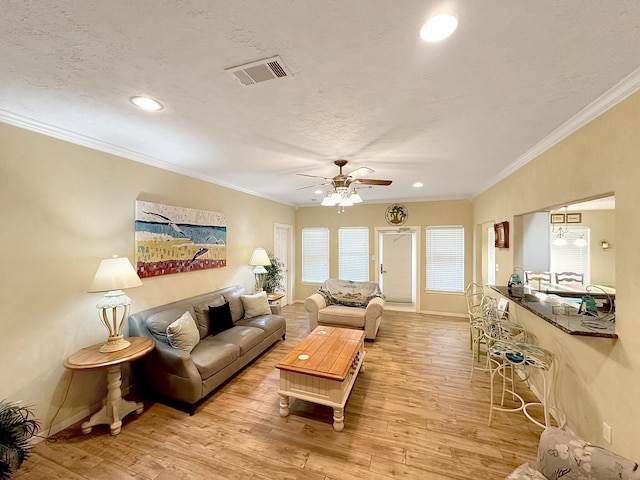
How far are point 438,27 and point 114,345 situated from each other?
337 centimetres

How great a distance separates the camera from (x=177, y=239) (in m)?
3.48

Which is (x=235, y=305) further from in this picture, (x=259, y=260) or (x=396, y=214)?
(x=396, y=214)

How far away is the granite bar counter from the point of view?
1762 millimetres

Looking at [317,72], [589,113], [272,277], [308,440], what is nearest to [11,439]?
[308,440]

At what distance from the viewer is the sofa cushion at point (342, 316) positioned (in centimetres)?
436

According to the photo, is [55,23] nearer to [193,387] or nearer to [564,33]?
[564,33]

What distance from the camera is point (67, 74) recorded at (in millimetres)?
1525

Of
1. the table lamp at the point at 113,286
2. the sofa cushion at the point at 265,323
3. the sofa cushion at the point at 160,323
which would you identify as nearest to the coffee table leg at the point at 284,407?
the sofa cushion at the point at 265,323

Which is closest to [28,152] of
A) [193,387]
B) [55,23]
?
[55,23]

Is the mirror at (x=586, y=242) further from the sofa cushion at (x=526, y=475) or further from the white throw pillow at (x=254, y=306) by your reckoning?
the white throw pillow at (x=254, y=306)

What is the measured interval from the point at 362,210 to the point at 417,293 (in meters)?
2.39

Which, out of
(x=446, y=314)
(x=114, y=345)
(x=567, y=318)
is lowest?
(x=446, y=314)

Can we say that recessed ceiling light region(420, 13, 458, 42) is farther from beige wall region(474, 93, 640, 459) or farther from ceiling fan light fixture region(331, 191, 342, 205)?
ceiling fan light fixture region(331, 191, 342, 205)

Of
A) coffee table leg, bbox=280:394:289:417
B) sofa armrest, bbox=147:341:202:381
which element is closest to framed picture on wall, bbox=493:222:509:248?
coffee table leg, bbox=280:394:289:417
